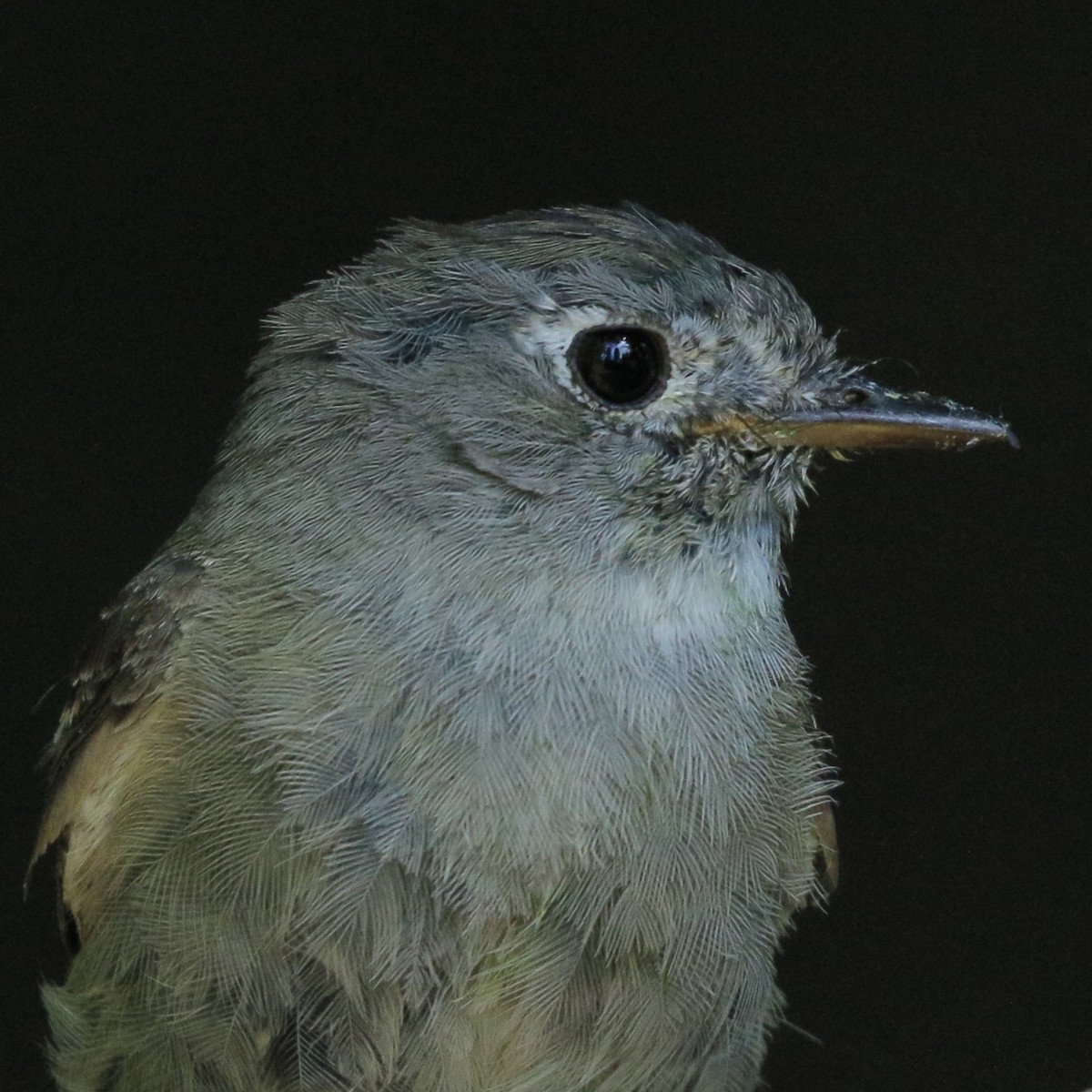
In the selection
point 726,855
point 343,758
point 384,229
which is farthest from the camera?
point 384,229

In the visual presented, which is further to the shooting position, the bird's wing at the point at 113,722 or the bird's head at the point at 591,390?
the bird's wing at the point at 113,722

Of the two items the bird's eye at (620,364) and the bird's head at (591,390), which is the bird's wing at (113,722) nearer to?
the bird's head at (591,390)

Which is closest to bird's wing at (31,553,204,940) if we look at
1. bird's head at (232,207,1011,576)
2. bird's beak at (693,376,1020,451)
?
bird's head at (232,207,1011,576)

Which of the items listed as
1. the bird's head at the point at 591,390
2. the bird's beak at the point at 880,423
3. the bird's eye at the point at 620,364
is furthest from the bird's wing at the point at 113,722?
the bird's beak at the point at 880,423

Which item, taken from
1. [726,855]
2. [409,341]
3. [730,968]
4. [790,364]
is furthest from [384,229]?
[730,968]

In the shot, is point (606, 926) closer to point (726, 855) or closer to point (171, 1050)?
point (726, 855)

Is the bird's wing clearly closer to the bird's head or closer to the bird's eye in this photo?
the bird's head

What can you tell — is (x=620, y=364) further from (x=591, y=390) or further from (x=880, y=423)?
(x=880, y=423)
